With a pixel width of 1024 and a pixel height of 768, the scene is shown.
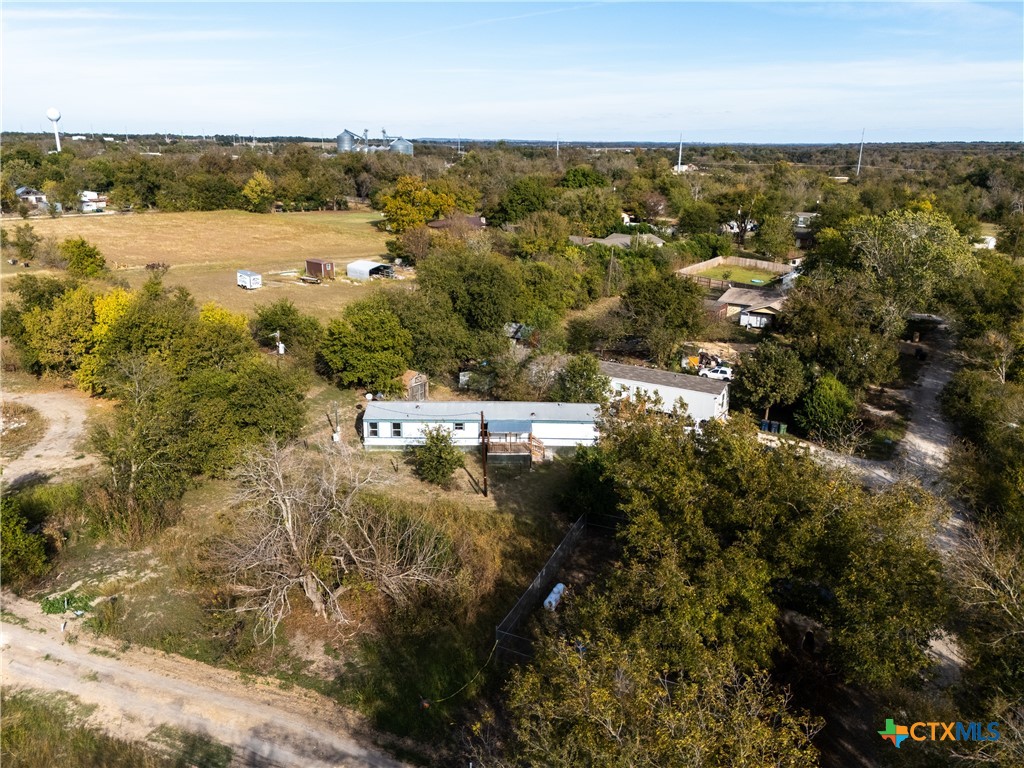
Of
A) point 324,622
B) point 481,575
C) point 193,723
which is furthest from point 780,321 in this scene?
point 193,723

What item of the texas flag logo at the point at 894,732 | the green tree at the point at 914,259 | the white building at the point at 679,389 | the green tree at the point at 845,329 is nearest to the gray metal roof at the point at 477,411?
the white building at the point at 679,389

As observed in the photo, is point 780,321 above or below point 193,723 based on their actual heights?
above

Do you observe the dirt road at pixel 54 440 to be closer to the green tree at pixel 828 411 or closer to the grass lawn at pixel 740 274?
the green tree at pixel 828 411

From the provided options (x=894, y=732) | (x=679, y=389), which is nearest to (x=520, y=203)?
(x=679, y=389)

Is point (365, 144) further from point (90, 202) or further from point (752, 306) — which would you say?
point (752, 306)

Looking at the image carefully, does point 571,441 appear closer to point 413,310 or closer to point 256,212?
point 413,310
